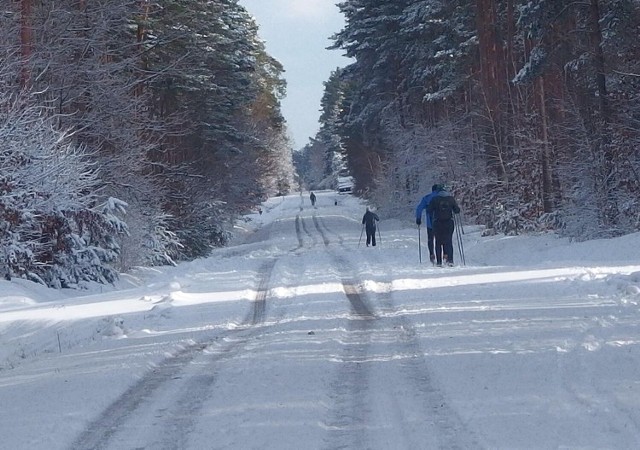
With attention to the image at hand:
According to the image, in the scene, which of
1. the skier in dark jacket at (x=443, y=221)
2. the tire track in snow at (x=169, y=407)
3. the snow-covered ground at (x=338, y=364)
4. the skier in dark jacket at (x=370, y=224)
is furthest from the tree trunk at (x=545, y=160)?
the tire track in snow at (x=169, y=407)

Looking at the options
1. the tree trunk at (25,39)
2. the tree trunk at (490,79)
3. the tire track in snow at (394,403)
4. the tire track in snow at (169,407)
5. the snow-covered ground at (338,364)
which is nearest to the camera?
the tire track in snow at (394,403)

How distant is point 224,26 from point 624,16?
19628mm

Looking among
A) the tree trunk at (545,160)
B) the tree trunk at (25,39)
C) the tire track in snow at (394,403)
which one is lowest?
the tire track in snow at (394,403)

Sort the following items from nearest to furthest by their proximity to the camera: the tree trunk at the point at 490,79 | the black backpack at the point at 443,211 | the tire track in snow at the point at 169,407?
the tire track in snow at the point at 169,407 < the black backpack at the point at 443,211 < the tree trunk at the point at 490,79

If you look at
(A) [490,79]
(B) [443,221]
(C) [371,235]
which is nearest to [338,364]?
(B) [443,221]

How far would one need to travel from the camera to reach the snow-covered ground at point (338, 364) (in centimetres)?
612

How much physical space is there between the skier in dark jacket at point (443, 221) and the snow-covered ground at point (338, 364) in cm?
316

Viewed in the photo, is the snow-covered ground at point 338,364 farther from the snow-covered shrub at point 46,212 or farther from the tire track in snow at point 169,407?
the snow-covered shrub at point 46,212

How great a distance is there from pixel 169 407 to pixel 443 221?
44.3 ft

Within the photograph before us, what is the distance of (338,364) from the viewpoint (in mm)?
→ 8391

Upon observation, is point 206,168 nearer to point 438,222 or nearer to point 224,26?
point 224,26

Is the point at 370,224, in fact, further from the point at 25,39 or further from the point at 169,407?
the point at 169,407

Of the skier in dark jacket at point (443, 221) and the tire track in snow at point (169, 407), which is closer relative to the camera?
the tire track in snow at point (169, 407)

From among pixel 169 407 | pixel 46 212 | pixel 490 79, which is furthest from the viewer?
pixel 490 79
